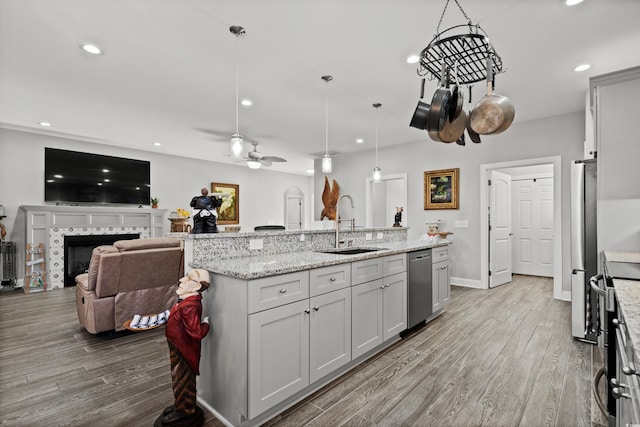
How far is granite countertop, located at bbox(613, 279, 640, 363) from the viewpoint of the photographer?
0.73 meters

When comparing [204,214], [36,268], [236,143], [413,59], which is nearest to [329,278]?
[204,214]

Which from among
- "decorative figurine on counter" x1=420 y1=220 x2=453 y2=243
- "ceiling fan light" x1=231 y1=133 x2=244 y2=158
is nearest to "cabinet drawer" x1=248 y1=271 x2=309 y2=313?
"ceiling fan light" x1=231 y1=133 x2=244 y2=158

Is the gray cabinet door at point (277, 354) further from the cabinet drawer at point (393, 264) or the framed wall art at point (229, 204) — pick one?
the framed wall art at point (229, 204)

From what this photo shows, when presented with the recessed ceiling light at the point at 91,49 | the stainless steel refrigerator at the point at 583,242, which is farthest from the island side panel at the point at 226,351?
the stainless steel refrigerator at the point at 583,242

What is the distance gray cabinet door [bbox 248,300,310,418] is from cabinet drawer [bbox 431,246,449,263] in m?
2.09

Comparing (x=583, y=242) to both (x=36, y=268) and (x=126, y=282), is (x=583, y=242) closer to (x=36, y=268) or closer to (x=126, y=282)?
(x=126, y=282)

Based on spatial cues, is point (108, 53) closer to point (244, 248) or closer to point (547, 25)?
point (244, 248)

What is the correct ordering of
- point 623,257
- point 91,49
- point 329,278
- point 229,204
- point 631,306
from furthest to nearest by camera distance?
point 229,204 → point 91,49 → point 329,278 → point 623,257 → point 631,306

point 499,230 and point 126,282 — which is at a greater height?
point 499,230

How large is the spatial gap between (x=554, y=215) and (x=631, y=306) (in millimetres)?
4225

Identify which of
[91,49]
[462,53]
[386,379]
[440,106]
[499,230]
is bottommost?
[386,379]

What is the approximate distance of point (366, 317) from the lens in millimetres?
2461

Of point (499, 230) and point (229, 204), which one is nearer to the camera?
point (499, 230)

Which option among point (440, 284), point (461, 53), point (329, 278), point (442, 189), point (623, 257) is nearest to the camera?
point (461, 53)
